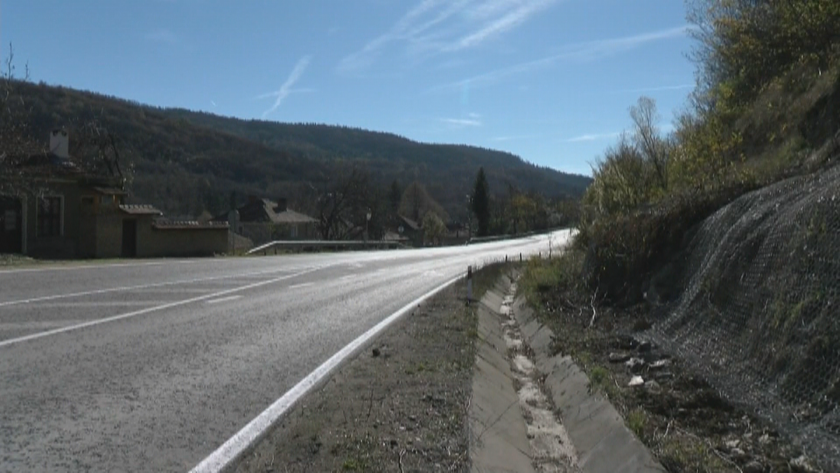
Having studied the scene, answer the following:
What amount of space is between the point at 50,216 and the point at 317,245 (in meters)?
23.0

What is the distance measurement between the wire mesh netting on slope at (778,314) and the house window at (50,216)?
3274 cm

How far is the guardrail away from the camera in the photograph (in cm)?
4738

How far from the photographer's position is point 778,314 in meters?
7.05

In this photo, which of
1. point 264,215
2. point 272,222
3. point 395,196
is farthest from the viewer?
point 395,196

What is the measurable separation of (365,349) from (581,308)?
17.4ft

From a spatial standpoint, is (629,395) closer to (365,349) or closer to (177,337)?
(365,349)

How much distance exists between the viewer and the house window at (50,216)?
3572 centimetres

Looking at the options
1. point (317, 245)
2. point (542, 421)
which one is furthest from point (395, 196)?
point (542, 421)

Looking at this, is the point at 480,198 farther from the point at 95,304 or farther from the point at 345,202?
the point at 95,304

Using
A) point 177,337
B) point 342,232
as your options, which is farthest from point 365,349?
point 342,232

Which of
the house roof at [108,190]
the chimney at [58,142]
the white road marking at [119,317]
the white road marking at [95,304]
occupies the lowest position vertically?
the white road marking at [119,317]

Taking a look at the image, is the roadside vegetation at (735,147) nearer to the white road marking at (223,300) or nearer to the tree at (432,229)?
the white road marking at (223,300)

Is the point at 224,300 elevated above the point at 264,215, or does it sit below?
below

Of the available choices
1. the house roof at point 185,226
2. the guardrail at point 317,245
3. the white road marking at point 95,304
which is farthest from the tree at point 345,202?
the white road marking at point 95,304
